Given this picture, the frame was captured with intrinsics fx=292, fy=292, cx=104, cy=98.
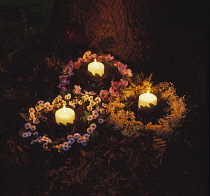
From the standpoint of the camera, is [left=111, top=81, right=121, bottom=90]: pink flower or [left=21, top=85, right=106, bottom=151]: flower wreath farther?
[left=111, top=81, right=121, bottom=90]: pink flower

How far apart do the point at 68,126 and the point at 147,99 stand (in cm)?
96

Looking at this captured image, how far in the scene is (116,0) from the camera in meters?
4.03

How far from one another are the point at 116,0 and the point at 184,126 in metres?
1.93

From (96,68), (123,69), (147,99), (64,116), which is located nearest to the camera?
(64,116)

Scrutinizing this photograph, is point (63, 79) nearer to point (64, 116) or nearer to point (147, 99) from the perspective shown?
point (64, 116)

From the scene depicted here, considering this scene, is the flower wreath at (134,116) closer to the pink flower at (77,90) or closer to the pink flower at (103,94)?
the pink flower at (103,94)

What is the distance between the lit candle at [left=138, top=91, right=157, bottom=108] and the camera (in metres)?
3.40

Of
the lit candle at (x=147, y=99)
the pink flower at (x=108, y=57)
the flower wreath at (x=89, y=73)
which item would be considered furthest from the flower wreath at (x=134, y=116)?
the pink flower at (x=108, y=57)

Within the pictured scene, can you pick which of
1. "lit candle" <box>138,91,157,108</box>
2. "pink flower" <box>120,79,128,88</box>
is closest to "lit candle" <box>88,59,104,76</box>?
"pink flower" <box>120,79,128,88</box>

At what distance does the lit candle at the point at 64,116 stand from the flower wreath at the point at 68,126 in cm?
7

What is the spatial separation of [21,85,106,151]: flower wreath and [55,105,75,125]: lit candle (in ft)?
0.24

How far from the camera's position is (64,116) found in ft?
10.5

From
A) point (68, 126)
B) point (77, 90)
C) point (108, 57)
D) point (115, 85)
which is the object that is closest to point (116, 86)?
point (115, 85)

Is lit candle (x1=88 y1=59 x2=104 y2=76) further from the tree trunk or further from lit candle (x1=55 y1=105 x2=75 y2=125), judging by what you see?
lit candle (x1=55 y1=105 x2=75 y2=125)
